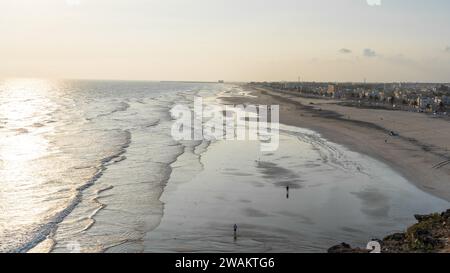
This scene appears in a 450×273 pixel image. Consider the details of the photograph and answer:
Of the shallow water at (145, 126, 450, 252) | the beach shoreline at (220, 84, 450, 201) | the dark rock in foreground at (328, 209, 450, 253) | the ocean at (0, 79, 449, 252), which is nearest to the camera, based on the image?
the dark rock in foreground at (328, 209, 450, 253)

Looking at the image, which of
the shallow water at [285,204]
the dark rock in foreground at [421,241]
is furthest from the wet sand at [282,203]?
the dark rock in foreground at [421,241]

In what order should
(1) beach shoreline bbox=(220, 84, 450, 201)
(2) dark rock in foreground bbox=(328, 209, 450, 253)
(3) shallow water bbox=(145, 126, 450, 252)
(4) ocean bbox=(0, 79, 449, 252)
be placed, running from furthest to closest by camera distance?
1. (1) beach shoreline bbox=(220, 84, 450, 201)
2. (4) ocean bbox=(0, 79, 449, 252)
3. (3) shallow water bbox=(145, 126, 450, 252)
4. (2) dark rock in foreground bbox=(328, 209, 450, 253)

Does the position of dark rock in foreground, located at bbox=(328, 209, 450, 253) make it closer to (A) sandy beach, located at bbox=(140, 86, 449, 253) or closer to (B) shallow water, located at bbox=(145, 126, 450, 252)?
(B) shallow water, located at bbox=(145, 126, 450, 252)

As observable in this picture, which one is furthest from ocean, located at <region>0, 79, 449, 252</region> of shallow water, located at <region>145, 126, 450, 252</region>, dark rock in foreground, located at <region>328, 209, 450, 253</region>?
dark rock in foreground, located at <region>328, 209, 450, 253</region>

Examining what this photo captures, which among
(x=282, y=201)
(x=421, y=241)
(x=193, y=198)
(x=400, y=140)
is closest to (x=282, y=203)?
(x=282, y=201)

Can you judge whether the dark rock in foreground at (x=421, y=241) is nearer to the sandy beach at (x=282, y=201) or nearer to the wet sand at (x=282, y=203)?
the wet sand at (x=282, y=203)

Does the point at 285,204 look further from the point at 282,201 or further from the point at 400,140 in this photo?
the point at 400,140
